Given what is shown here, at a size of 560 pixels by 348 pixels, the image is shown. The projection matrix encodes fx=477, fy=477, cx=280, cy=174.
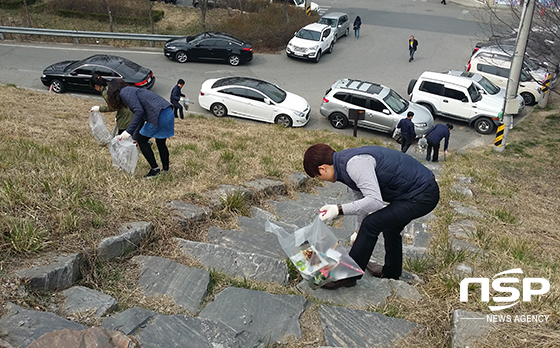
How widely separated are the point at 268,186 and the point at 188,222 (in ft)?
7.20

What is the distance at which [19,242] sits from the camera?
3896 millimetres

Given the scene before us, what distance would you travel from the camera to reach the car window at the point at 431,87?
59.1 feet

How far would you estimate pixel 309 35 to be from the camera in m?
23.8

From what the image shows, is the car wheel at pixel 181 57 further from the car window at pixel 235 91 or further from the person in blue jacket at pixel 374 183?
the person in blue jacket at pixel 374 183

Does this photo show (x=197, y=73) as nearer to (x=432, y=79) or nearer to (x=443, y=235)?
(x=432, y=79)

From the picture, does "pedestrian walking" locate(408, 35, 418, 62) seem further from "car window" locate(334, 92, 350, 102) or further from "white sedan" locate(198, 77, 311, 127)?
"white sedan" locate(198, 77, 311, 127)

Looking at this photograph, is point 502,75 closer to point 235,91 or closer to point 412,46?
point 412,46

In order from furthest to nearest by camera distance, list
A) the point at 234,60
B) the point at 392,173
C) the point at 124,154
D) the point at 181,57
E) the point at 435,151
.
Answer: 1. the point at 234,60
2. the point at 181,57
3. the point at 435,151
4. the point at 124,154
5. the point at 392,173

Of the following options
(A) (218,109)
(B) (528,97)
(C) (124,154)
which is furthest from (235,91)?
(B) (528,97)

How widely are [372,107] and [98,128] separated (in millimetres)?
11037

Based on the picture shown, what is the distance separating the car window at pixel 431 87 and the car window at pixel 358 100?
9.44ft

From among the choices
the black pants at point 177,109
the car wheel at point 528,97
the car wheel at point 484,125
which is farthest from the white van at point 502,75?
the black pants at point 177,109

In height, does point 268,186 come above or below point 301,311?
below

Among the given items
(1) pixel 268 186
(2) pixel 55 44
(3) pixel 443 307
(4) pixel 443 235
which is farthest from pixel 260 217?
(2) pixel 55 44
